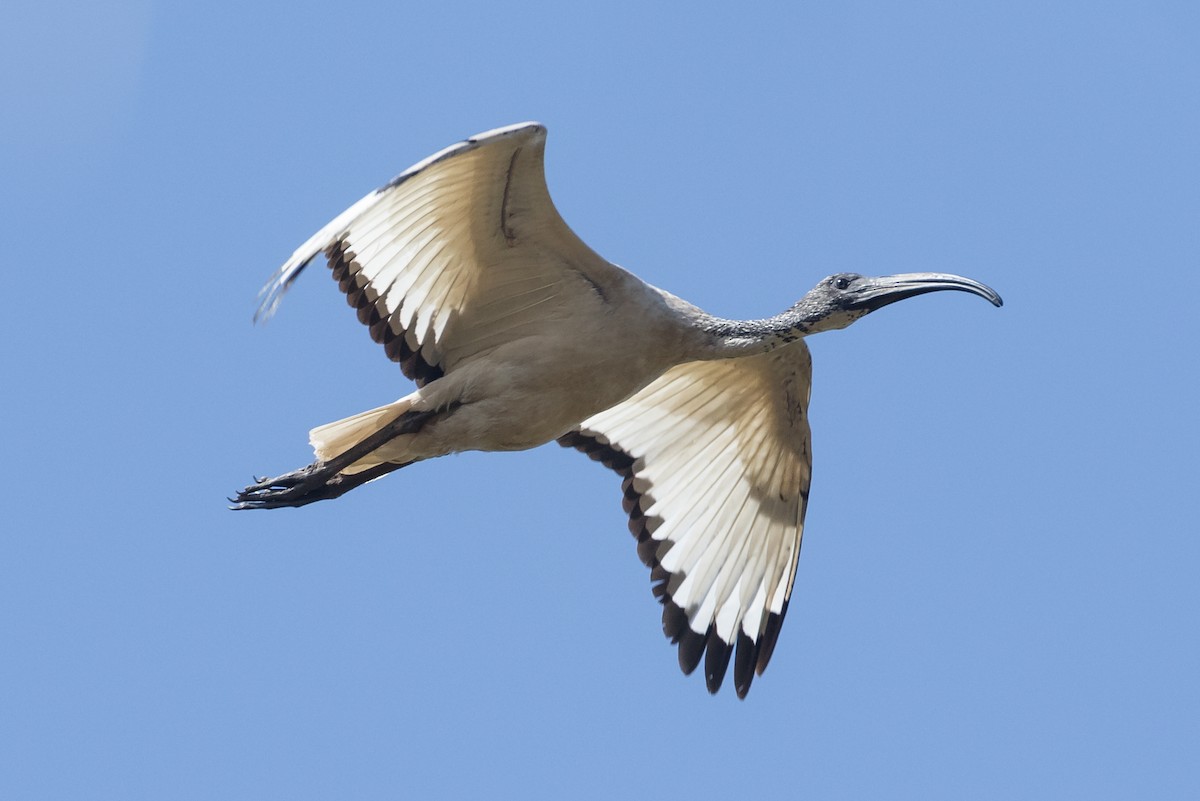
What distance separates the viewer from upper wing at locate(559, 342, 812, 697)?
11.7 m

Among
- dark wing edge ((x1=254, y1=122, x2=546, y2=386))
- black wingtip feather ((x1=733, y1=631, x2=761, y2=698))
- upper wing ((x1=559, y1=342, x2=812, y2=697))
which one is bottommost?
black wingtip feather ((x1=733, y1=631, x2=761, y2=698))

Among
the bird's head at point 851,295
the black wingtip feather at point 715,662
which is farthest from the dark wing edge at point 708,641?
the bird's head at point 851,295

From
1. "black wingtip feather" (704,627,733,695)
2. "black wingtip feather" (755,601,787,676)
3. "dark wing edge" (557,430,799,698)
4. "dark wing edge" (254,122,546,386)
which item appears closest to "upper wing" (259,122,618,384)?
"dark wing edge" (254,122,546,386)

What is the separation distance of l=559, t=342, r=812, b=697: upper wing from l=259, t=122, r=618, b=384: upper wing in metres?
1.55

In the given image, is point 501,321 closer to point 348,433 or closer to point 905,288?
point 348,433

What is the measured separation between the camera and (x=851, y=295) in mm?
10641

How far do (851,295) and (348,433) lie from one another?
304cm

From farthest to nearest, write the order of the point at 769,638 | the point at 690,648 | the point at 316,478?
the point at 769,638 → the point at 690,648 → the point at 316,478

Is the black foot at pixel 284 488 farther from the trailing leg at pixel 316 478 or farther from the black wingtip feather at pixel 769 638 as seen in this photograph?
the black wingtip feather at pixel 769 638

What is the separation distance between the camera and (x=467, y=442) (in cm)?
1034

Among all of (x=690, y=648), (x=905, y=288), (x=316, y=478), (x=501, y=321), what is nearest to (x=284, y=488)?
(x=316, y=478)

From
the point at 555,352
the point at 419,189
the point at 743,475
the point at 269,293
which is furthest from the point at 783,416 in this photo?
the point at 269,293

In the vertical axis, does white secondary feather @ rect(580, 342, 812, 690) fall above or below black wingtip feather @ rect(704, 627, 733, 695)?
above

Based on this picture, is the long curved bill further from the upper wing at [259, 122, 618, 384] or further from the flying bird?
the upper wing at [259, 122, 618, 384]
